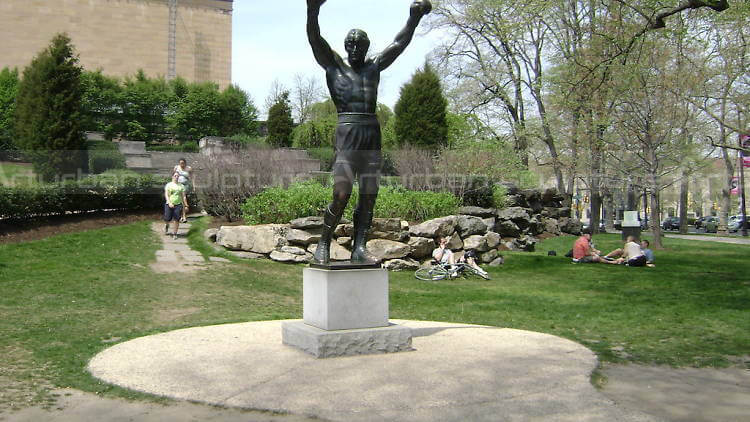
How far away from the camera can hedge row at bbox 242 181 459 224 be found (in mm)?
14859

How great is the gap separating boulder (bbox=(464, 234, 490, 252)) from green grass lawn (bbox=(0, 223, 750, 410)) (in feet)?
2.58

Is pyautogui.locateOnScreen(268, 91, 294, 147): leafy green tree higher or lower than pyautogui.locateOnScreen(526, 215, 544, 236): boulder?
higher

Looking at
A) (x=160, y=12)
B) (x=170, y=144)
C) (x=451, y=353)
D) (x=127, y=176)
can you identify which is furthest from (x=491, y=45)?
(x=451, y=353)

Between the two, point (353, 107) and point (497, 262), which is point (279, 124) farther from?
point (353, 107)

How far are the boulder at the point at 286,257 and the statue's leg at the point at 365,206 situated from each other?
720 centimetres

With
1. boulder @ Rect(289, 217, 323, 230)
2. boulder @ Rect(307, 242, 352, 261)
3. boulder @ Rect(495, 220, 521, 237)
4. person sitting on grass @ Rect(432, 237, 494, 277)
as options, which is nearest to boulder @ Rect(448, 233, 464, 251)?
person sitting on grass @ Rect(432, 237, 494, 277)

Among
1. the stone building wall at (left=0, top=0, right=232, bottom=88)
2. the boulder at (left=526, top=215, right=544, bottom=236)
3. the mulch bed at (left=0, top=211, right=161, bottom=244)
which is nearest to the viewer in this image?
the mulch bed at (left=0, top=211, right=161, bottom=244)

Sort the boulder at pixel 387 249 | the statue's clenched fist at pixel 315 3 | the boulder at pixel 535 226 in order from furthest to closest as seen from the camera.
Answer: the boulder at pixel 535 226 → the boulder at pixel 387 249 → the statue's clenched fist at pixel 315 3

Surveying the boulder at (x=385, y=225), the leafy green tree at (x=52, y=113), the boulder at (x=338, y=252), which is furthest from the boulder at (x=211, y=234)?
the leafy green tree at (x=52, y=113)

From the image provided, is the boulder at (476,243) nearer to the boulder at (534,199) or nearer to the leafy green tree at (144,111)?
the boulder at (534,199)

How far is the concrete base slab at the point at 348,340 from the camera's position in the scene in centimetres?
583

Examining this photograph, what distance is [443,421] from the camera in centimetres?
407

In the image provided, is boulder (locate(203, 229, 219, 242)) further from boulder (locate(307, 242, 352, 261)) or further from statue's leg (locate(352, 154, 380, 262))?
statue's leg (locate(352, 154, 380, 262))

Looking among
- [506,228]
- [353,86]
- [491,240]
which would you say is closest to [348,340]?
[353,86]
